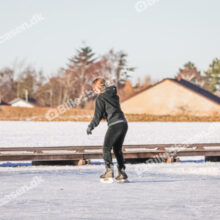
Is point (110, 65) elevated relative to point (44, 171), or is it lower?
elevated

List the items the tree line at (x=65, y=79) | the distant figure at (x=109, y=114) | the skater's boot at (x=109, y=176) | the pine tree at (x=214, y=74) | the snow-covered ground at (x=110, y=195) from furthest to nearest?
the pine tree at (x=214, y=74) < the tree line at (x=65, y=79) < the skater's boot at (x=109, y=176) < the distant figure at (x=109, y=114) < the snow-covered ground at (x=110, y=195)

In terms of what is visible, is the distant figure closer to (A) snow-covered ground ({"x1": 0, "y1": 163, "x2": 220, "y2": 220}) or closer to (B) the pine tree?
(A) snow-covered ground ({"x1": 0, "y1": 163, "x2": 220, "y2": 220})

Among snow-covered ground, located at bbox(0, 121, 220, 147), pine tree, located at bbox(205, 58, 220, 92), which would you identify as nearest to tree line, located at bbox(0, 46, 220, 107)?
pine tree, located at bbox(205, 58, 220, 92)

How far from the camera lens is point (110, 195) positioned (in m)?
6.51

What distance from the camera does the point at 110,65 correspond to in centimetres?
7756

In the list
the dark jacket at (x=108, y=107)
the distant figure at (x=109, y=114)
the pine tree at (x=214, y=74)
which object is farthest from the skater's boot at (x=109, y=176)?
the pine tree at (x=214, y=74)

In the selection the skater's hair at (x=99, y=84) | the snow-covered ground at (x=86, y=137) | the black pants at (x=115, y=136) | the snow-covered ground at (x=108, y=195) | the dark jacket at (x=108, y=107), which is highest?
the skater's hair at (x=99, y=84)

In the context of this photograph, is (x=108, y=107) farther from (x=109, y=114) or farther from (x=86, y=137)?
(x=86, y=137)

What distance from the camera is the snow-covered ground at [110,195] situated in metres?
5.24

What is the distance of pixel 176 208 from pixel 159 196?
0.90m

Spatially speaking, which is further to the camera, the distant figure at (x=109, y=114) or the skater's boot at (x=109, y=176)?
the skater's boot at (x=109, y=176)

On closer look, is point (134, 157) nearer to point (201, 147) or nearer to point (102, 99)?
point (201, 147)

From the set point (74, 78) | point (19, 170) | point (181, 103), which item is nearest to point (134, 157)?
point (19, 170)

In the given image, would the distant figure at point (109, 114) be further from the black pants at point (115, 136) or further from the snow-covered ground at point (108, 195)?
the snow-covered ground at point (108, 195)
